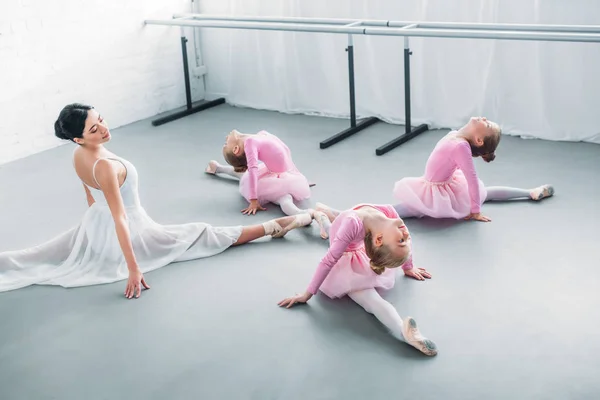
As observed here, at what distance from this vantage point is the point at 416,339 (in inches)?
93.1

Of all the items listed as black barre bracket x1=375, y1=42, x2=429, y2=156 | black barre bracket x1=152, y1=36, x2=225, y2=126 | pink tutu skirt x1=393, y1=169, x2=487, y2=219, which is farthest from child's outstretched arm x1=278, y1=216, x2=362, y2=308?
black barre bracket x1=152, y1=36, x2=225, y2=126

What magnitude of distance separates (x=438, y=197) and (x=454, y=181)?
12 cm

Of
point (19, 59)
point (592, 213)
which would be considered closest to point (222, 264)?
point (592, 213)

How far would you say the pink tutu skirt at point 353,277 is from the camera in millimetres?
2686

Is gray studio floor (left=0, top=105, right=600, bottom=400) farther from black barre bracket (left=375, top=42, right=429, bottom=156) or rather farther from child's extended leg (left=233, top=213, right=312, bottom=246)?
black barre bracket (left=375, top=42, right=429, bottom=156)

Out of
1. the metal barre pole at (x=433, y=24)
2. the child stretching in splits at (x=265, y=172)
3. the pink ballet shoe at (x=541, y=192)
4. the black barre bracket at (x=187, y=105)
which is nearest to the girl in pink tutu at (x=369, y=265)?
the child stretching in splits at (x=265, y=172)

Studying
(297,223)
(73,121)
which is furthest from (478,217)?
(73,121)

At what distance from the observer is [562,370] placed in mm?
2236

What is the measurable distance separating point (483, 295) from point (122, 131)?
3204 mm

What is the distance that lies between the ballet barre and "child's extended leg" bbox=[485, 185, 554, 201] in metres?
0.72

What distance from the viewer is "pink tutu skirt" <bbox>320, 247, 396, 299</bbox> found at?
2.69 m

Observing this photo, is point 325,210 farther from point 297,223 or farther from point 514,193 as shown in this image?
point 514,193

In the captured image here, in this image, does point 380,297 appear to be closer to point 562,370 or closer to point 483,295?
point 483,295

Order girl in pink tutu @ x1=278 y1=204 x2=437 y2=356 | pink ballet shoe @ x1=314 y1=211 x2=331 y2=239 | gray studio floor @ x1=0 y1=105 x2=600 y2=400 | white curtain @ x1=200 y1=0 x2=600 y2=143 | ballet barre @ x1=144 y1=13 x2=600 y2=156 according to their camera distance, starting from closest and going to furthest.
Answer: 1. gray studio floor @ x1=0 y1=105 x2=600 y2=400
2. girl in pink tutu @ x1=278 y1=204 x2=437 y2=356
3. pink ballet shoe @ x1=314 y1=211 x2=331 y2=239
4. ballet barre @ x1=144 y1=13 x2=600 y2=156
5. white curtain @ x1=200 y1=0 x2=600 y2=143
